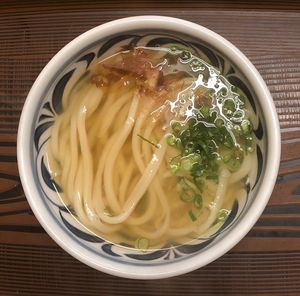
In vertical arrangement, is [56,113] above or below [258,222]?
above

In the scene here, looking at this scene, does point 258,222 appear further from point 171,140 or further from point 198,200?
point 171,140

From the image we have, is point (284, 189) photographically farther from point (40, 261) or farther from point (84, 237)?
point (40, 261)

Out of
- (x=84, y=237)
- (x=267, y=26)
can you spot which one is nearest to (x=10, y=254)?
(x=84, y=237)

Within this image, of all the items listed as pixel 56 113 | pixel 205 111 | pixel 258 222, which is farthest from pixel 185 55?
pixel 258 222

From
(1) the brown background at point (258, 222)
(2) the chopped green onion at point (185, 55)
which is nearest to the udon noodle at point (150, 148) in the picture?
(2) the chopped green onion at point (185, 55)

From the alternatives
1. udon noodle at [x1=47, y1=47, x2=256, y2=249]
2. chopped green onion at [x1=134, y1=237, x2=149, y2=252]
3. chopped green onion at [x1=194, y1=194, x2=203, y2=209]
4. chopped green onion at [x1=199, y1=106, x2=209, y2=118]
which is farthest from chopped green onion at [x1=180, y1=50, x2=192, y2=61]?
chopped green onion at [x1=134, y1=237, x2=149, y2=252]

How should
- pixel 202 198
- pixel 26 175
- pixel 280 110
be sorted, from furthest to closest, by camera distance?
pixel 280 110
pixel 202 198
pixel 26 175

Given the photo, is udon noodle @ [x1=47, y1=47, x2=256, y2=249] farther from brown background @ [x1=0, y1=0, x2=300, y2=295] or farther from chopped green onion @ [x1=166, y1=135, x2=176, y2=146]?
brown background @ [x1=0, y1=0, x2=300, y2=295]
